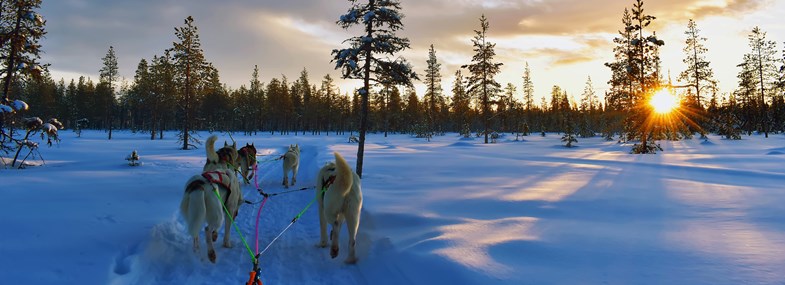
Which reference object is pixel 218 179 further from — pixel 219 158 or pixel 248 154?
pixel 248 154

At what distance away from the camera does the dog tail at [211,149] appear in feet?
25.1

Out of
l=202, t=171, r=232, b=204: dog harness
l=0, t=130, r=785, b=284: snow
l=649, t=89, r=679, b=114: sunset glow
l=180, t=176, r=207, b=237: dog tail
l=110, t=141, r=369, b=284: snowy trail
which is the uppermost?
l=649, t=89, r=679, b=114: sunset glow

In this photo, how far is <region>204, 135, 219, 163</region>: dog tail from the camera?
764 centimetres

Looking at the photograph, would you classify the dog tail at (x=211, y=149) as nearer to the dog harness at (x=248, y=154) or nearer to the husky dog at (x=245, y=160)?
the husky dog at (x=245, y=160)

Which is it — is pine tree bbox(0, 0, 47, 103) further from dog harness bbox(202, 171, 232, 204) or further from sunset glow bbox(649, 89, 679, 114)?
sunset glow bbox(649, 89, 679, 114)

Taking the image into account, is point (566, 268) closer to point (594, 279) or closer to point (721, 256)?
point (594, 279)

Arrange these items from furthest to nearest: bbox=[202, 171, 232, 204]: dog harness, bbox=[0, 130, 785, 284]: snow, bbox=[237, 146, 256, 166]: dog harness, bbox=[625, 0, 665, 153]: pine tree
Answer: bbox=[625, 0, 665, 153]: pine tree < bbox=[237, 146, 256, 166]: dog harness < bbox=[202, 171, 232, 204]: dog harness < bbox=[0, 130, 785, 284]: snow

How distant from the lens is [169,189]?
8.78 meters

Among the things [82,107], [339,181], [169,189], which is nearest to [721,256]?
[339,181]

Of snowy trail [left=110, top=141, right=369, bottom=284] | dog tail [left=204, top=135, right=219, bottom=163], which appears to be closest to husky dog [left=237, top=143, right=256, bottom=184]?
dog tail [left=204, top=135, right=219, bottom=163]

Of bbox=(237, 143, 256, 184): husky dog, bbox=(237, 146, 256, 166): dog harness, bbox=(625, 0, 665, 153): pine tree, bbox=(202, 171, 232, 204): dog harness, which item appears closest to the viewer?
bbox=(202, 171, 232, 204): dog harness

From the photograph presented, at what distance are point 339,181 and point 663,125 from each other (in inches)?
1012

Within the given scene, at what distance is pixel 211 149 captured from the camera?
7750mm

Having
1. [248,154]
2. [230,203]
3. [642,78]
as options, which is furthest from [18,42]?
[642,78]
